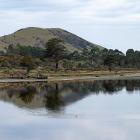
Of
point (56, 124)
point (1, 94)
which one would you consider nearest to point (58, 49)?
point (1, 94)

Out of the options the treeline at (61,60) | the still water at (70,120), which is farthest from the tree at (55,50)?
the still water at (70,120)

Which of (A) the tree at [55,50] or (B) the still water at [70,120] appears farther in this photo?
(A) the tree at [55,50]

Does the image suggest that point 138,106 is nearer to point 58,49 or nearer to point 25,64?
point 25,64

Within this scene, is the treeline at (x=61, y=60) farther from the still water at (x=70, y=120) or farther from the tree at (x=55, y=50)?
the still water at (x=70, y=120)

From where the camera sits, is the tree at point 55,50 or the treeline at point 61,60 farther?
the tree at point 55,50

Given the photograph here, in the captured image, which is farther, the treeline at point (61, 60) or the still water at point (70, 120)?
the treeline at point (61, 60)

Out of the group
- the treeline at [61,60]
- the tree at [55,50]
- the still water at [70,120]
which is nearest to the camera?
the still water at [70,120]

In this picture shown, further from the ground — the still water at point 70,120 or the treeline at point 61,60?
the treeline at point 61,60

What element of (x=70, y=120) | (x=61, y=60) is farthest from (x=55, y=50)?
(x=70, y=120)

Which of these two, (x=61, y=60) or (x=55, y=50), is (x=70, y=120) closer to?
(x=55, y=50)

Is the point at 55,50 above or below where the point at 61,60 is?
above

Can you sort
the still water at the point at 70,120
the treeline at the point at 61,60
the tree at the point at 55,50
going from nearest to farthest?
the still water at the point at 70,120 < the treeline at the point at 61,60 < the tree at the point at 55,50

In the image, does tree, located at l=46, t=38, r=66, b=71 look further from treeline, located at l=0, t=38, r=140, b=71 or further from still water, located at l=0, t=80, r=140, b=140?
still water, located at l=0, t=80, r=140, b=140

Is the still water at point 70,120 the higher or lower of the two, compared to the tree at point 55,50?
lower
